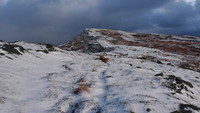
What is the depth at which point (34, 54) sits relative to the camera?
26.4m

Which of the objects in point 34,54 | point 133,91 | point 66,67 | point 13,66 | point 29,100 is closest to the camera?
point 29,100

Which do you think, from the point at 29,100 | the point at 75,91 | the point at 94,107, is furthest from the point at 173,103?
the point at 29,100

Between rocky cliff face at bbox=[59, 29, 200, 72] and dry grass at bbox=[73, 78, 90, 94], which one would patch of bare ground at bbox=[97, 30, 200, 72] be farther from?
dry grass at bbox=[73, 78, 90, 94]

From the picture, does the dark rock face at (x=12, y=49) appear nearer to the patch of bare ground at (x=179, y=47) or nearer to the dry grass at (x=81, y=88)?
the dry grass at (x=81, y=88)

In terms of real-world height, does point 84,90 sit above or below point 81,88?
below

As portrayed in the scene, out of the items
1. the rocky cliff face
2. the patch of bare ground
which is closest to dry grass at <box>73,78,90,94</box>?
the patch of bare ground

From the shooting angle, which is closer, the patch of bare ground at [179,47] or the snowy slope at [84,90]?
the snowy slope at [84,90]

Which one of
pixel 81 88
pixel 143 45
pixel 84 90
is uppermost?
pixel 81 88

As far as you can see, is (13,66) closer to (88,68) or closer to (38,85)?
(38,85)

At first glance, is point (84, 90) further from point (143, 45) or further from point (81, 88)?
point (143, 45)

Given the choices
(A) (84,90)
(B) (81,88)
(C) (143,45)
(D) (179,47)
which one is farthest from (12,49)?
(D) (179,47)

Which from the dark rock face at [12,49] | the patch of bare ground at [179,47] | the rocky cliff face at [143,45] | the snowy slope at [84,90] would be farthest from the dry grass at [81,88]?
the rocky cliff face at [143,45]

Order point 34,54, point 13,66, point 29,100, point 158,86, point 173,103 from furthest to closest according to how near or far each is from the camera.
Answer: point 34,54 → point 13,66 → point 158,86 → point 29,100 → point 173,103

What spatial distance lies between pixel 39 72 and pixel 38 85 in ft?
11.5
